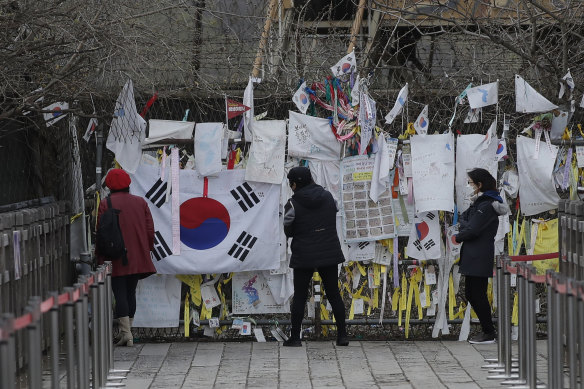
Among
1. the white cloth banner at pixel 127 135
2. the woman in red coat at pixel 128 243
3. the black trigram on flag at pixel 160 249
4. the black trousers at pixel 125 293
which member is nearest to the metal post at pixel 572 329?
the woman in red coat at pixel 128 243

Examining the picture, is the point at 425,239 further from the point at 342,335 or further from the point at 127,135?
the point at 127,135

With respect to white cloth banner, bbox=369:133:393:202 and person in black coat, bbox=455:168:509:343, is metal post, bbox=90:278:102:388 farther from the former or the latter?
person in black coat, bbox=455:168:509:343

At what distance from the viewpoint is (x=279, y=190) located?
10336 mm

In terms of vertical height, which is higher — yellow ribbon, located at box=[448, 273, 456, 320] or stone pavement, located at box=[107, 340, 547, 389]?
yellow ribbon, located at box=[448, 273, 456, 320]

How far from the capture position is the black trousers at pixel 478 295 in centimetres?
974

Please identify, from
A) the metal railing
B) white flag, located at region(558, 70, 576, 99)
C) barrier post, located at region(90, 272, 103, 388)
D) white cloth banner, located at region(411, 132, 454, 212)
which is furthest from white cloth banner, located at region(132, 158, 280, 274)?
white flag, located at region(558, 70, 576, 99)

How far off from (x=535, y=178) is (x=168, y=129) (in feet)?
12.2

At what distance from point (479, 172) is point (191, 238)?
2951mm

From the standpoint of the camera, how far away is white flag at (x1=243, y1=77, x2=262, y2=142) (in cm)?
999

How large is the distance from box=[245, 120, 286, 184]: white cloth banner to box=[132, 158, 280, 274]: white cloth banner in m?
0.13

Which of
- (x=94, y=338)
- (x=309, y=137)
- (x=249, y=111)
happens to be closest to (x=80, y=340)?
(x=94, y=338)

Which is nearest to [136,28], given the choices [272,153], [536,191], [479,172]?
[272,153]

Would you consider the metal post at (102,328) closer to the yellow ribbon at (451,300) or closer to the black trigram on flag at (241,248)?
the black trigram on flag at (241,248)

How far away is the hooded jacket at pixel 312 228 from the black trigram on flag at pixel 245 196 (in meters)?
0.68
